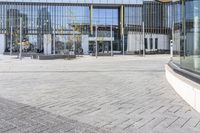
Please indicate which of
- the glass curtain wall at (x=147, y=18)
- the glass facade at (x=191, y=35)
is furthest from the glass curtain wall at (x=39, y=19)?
the glass facade at (x=191, y=35)

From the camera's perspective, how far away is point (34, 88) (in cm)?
1314

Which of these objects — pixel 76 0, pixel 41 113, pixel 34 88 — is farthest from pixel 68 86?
pixel 76 0

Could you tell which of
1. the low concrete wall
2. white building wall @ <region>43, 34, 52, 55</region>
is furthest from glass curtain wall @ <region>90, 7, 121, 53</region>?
the low concrete wall

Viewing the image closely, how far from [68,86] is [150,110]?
545cm

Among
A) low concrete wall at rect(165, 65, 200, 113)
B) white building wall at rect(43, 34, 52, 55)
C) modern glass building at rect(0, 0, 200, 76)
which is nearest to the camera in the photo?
low concrete wall at rect(165, 65, 200, 113)

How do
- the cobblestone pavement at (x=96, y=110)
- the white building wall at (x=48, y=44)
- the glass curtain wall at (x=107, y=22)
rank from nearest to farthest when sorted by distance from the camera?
the cobblestone pavement at (x=96, y=110), the white building wall at (x=48, y=44), the glass curtain wall at (x=107, y=22)

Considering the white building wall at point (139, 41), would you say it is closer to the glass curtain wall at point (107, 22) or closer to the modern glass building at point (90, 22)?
the modern glass building at point (90, 22)

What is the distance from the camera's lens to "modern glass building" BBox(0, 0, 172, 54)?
93.8 m

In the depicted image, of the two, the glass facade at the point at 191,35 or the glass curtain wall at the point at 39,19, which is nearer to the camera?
the glass facade at the point at 191,35

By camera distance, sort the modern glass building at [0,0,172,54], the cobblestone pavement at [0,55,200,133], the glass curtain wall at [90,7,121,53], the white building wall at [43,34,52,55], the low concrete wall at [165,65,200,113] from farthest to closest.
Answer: the glass curtain wall at [90,7,121,53] → the modern glass building at [0,0,172,54] → the white building wall at [43,34,52,55] → the low concrete wall at [165,65,200,113] → the cobblestone pavement at [0,55,200,133]

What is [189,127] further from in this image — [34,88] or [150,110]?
[34,88]

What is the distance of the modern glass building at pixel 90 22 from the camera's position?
93750 mm

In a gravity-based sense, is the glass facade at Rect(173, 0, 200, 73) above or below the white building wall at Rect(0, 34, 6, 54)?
below

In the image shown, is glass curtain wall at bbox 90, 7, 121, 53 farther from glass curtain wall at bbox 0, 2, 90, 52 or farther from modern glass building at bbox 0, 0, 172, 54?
glass curtain wall at bbox 0, 2, 90, 52
